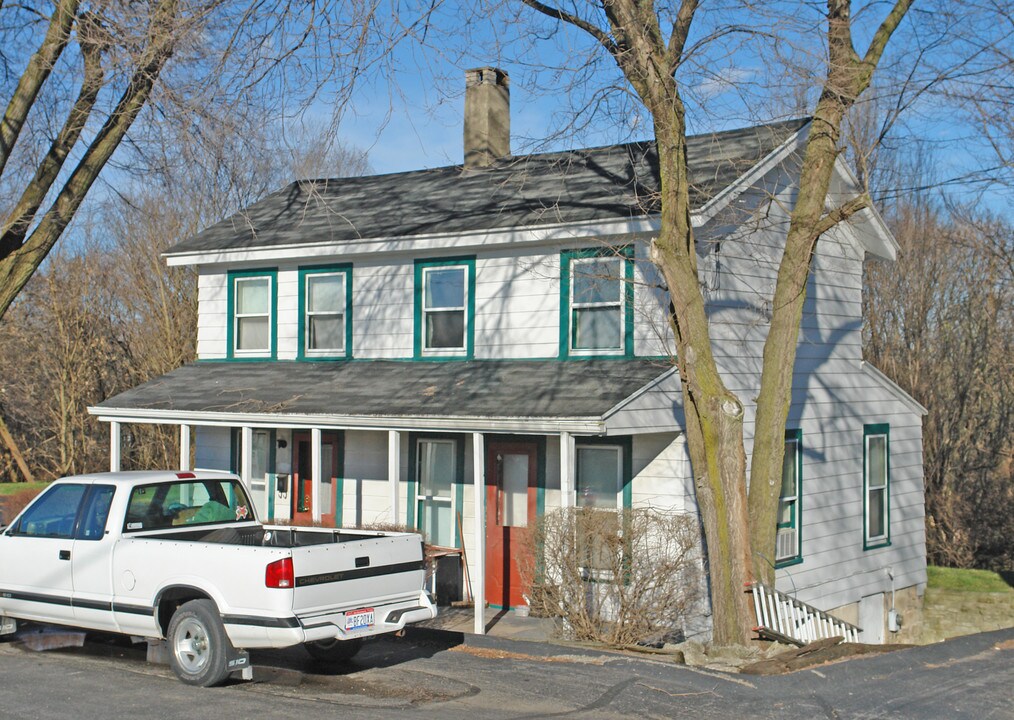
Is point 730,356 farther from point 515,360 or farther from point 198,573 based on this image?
point 198,573

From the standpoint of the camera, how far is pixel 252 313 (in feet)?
59.4

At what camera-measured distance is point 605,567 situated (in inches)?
488

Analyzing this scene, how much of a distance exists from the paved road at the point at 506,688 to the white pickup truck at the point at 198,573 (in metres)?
0.43

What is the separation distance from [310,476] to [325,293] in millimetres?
2893

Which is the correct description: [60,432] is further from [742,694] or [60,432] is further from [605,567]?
[742,694]

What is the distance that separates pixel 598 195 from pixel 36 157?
7.73 metres

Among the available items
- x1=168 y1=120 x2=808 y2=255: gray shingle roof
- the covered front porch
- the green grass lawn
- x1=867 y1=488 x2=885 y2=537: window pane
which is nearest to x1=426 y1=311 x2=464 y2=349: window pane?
the covered front porch

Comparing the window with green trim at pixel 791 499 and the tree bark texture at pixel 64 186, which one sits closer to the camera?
the tree bark texture at pixel 64 186

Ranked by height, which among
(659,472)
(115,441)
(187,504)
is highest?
(115,441)

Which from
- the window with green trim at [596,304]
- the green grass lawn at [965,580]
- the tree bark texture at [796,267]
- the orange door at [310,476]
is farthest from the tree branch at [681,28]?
the green grass lawn at [965,580]

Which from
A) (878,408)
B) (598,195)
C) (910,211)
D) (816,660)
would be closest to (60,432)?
(598,195)

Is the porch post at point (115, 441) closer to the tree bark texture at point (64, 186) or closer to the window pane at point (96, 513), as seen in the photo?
the tree bark texture at point (64, 186)

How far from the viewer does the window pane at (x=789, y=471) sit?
619 inches

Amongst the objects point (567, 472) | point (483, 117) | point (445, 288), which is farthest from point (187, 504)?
point (483, 117)
